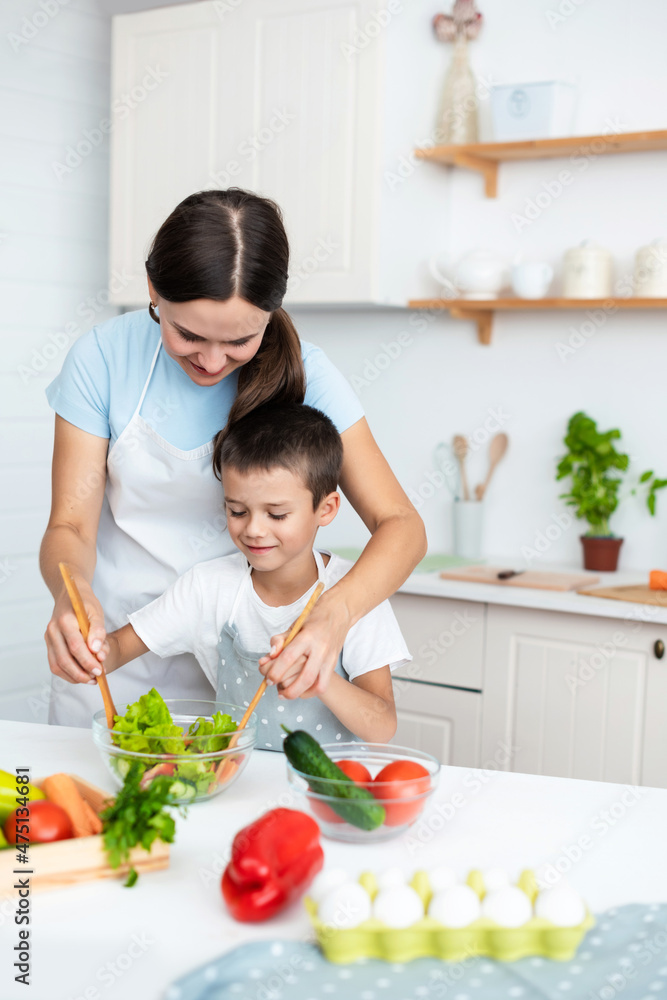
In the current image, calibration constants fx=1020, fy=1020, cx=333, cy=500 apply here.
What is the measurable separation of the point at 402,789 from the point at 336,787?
0.22ft

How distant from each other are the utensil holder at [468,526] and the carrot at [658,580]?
611 mm

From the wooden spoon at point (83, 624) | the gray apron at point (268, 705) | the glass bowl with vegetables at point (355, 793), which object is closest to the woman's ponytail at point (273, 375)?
the gray apron at point (268, 705)

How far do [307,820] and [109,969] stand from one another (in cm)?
21

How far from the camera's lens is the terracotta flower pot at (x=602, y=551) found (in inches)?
106

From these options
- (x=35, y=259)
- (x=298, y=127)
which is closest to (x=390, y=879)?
(x=298, y=127)

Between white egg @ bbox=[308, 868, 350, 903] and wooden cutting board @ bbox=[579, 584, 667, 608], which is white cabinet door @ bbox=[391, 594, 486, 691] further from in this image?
white egg @ bbox=[308, 868, 350, 903]

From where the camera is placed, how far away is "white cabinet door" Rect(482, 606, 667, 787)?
2.27 meters

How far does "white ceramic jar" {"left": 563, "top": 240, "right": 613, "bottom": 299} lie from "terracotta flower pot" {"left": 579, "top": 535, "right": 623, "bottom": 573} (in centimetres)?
63

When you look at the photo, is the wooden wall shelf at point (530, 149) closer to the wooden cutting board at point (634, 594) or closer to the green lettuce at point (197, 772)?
the wooden cutting board at point (634, 594)

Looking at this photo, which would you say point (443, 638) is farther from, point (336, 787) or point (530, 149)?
point (336, 787)

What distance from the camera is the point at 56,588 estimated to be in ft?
4.63

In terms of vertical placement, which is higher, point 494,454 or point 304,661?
point 494,454

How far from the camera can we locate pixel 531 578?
2553 millimetres

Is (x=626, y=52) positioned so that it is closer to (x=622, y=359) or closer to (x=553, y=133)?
(x=553, y=133)
